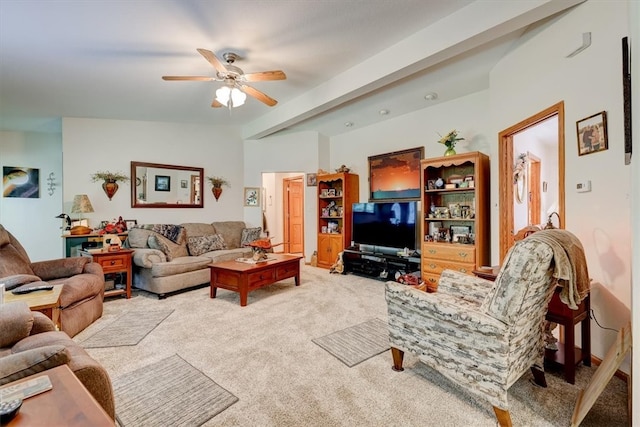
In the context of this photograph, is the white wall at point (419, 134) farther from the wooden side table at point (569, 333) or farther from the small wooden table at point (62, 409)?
the small wooden table at point (62, 409)

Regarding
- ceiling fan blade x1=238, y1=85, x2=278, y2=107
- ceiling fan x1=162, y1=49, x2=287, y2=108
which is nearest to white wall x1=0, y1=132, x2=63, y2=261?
ceiling fan x1=162, y1=49, x2=287, y2=108

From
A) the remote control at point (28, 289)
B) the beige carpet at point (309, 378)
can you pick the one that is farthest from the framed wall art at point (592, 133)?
the remote control at point (28, 289)

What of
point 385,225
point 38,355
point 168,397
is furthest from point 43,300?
point 385,225

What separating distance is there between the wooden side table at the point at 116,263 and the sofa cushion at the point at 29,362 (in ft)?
10.1

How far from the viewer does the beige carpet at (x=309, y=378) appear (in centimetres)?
163

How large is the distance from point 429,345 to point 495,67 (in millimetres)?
3296

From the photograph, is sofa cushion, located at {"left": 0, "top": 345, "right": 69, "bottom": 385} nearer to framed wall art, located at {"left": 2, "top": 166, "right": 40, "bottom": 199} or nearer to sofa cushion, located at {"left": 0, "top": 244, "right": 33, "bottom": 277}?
sofa cushion, located at {"left": 0, "top": 244, "right": 33, "bottom": 277}

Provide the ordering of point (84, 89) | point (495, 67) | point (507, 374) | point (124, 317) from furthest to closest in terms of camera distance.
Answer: point (84, 89), point (495, 67), point (124, 317), point (507, 374)

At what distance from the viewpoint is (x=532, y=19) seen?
2.29 m

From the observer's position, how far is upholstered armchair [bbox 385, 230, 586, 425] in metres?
1.46

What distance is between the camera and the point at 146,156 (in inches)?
203

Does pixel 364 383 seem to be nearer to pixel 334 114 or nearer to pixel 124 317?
pixel 124 317

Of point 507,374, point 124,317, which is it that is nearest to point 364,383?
point 507,374

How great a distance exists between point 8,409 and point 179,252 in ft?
13.5
